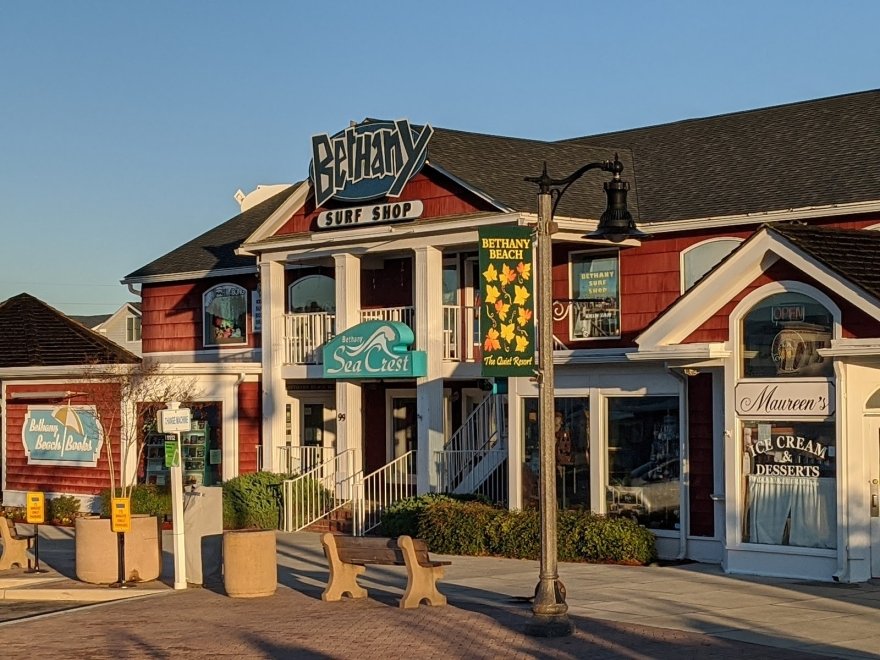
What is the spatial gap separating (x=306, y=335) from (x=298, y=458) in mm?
2527

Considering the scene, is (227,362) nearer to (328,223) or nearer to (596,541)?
(328,223)

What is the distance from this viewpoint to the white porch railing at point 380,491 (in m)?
25.8

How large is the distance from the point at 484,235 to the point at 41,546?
13.3 m

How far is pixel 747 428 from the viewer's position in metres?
19.6

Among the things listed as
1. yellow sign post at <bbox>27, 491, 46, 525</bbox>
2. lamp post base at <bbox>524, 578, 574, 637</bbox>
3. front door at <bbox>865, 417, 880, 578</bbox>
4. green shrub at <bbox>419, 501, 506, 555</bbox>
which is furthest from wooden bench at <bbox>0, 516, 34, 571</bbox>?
front door at <bbox>865, 417, 880, 578</bbox>

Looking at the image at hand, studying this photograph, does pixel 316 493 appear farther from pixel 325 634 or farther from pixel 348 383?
pixel 325 634

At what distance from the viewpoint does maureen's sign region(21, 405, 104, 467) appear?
30812 millimetres

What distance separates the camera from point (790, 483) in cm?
1903

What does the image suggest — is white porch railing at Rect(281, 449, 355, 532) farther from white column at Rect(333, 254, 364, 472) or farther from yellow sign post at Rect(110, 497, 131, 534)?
yellow sign post at Rect(110, 497, 131, 534)

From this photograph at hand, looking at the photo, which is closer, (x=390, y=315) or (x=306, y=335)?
(x=390, y=315)

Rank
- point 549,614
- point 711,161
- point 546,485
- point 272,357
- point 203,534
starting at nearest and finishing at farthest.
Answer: point 549,614 → point 546,485 → point 203,534 → point 711,161 → point 272,357

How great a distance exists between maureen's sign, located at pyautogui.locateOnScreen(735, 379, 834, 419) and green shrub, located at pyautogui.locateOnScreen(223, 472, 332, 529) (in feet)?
33.4

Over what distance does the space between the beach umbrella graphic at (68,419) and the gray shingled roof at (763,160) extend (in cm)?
1312

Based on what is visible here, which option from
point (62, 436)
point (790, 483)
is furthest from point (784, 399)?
point (62, 436)
